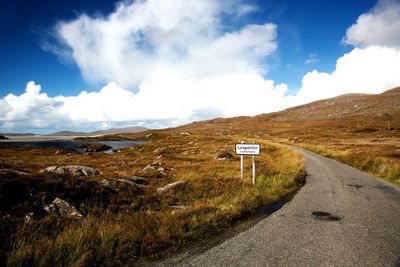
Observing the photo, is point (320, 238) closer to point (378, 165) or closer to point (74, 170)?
point (74, 170)

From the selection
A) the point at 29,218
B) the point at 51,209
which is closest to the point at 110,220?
the point at 29,218

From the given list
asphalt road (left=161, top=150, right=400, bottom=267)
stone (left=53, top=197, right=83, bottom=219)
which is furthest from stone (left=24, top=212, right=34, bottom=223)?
asphalt road (left=161, top=150, right=400, bottom=267)

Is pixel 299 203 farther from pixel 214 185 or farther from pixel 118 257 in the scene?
pixel 118 257

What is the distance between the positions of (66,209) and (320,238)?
824 cm

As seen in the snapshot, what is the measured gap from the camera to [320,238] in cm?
812

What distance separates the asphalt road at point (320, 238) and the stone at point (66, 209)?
4.84 meters

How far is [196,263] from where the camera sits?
6578mm

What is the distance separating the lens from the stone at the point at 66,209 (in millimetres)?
10045

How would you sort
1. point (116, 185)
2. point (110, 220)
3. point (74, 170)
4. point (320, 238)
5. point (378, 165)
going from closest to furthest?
point (320, 238), point (110, 220), point (116, 185), point (74, 170), point (378, 165)

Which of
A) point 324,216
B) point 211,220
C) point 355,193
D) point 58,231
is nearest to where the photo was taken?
point 58,231

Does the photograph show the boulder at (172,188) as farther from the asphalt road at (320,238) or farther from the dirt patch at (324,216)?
the dirt patch at (324,216)

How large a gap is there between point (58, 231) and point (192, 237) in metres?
3.69

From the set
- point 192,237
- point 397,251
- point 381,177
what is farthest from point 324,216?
point 381,177

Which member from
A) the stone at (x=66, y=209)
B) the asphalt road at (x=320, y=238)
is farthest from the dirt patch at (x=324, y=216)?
the stone at (x=66, y=209)
